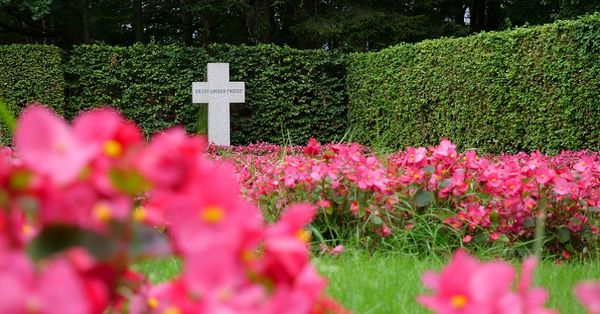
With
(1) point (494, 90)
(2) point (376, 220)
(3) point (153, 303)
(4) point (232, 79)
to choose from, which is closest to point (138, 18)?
(4) point (232, 79)

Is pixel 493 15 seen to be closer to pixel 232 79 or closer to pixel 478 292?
pixel 232 79

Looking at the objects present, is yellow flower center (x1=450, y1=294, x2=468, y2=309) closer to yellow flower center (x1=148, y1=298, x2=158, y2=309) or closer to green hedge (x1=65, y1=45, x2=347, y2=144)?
yellow flower center (x1=148, y1=298, x2=158, y2=309)

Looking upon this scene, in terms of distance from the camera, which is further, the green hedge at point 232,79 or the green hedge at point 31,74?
the green hedge at point 232,79

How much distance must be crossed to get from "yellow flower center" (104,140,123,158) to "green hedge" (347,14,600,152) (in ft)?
21.0

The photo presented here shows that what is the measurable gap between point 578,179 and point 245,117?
34.6 ft

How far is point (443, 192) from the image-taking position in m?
3.77

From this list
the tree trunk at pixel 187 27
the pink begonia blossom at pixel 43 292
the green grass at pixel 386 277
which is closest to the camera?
the pink begonia blossom at pixel 43 292

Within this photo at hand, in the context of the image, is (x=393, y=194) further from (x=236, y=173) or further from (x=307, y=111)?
(x=307, y=111)

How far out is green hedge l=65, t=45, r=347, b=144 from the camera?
43.4 ft

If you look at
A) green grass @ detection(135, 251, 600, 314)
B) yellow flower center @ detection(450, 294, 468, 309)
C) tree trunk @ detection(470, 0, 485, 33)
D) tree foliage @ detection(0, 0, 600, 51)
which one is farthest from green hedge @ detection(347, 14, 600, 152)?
tree trunk @ detection(470, 0, 485, 33)

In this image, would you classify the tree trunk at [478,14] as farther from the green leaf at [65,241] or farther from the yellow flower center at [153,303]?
the green leaf at [65,241]

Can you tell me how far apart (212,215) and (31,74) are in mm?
13160

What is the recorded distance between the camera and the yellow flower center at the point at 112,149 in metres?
0.71

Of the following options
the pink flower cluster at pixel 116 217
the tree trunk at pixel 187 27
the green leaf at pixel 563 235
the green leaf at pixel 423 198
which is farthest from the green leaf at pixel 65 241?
the tree trunk at pixel 187 27
